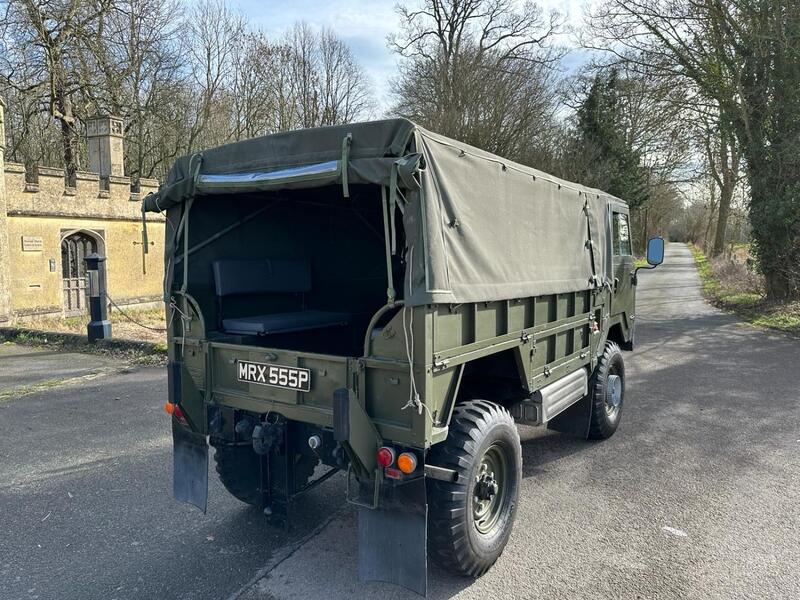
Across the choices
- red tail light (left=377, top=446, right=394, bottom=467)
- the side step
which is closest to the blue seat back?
red tail light (left=377, top=446, right=394, bottom=467)

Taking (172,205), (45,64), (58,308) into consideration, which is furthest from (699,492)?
(45,64)

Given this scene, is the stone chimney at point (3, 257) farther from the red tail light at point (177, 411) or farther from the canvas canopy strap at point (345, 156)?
the canvas canopy strap at point (345, 156)

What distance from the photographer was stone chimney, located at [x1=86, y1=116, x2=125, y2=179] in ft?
58.7

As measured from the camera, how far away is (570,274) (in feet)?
15.3

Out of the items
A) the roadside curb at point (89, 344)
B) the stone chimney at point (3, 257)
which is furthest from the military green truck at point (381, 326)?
the stone chimney at point (3, 257)

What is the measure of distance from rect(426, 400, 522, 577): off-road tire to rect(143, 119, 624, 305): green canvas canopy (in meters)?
0.72

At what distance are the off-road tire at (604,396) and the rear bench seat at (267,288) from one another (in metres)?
2.49

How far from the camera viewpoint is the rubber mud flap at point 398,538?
115 inches

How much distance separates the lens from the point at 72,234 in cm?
1576

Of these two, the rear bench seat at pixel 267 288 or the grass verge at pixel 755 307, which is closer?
the rear bench seat at pixel 267 288

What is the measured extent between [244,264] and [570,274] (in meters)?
2.63

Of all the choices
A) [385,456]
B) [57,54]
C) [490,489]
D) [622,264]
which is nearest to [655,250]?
[622,264]

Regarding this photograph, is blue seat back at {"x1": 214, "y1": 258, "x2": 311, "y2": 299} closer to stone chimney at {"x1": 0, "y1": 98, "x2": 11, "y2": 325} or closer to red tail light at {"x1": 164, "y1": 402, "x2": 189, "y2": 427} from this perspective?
red tail light at {"x1": 164, "y1": 402, "x2": 189, "y2": 427}

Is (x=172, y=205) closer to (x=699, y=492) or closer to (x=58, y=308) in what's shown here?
(x=699, y=492)
